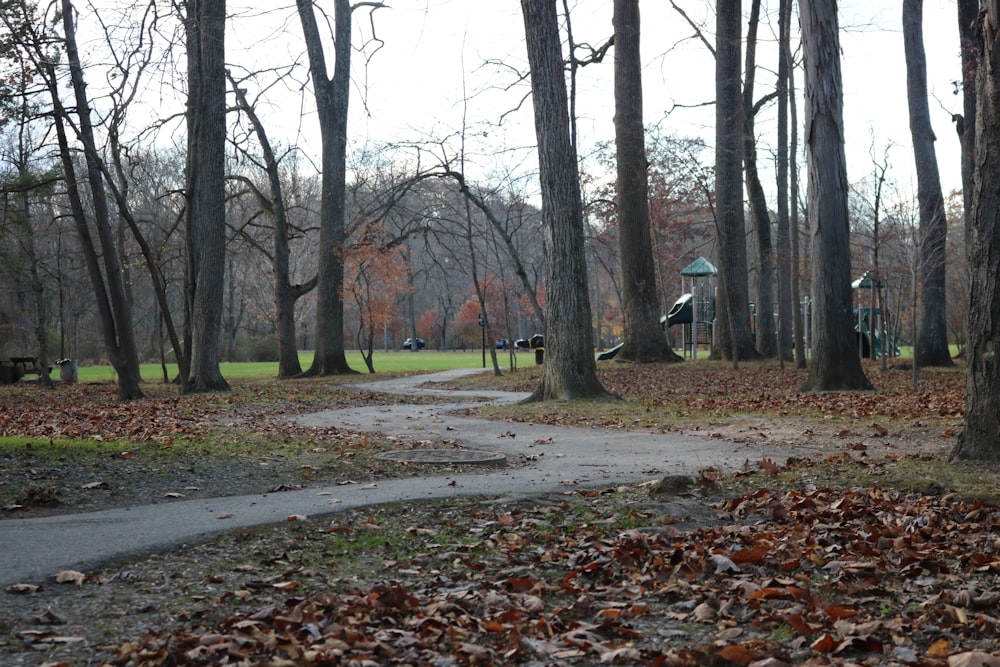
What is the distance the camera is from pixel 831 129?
15.7 meters

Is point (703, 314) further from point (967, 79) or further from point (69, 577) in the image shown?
point (69, 577)

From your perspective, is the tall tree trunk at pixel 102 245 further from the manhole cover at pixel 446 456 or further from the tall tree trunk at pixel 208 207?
the manhole cover at pixel 446 456

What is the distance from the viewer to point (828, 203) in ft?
51.5

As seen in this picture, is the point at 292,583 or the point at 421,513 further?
the point at 421,513

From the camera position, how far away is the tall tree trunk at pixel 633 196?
84.6ft

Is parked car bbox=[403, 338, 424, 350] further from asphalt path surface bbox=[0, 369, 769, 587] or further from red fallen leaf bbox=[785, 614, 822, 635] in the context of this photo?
red fallen leaf bbox=[785, 614, 822, 635]

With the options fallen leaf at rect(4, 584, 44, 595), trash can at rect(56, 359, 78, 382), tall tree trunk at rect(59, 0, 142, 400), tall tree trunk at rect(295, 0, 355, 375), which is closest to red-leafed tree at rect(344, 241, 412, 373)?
tall tree trunk at rect(295, 0, 355, 375)

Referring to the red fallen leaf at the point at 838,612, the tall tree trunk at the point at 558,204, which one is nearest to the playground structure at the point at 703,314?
the tall tree trunk at the point at 558,204

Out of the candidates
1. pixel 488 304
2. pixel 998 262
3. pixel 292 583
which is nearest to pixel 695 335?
pixel 998 262

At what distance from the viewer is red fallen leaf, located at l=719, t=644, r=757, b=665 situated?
12.6 feet

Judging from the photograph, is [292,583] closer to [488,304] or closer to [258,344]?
[258,344]

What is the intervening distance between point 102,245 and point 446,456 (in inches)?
518

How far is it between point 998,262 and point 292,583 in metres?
5.74

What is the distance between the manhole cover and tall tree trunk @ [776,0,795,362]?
15841 mm
